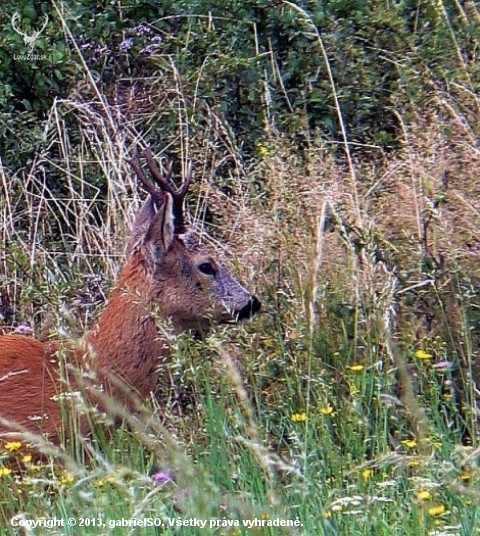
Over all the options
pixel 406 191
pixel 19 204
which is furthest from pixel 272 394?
pixel 19 204

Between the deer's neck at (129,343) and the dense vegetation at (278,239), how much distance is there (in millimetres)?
126

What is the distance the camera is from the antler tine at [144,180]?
16.5 feet

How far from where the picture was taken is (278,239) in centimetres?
550

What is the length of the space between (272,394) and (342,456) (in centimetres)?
95

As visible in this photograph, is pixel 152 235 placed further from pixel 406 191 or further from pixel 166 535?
pixel 166 535

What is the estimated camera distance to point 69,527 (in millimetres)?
3354

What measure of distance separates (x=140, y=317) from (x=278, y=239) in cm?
77

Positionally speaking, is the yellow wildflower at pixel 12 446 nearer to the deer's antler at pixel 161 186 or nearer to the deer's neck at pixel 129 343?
the deer's neck at pixel 129 343

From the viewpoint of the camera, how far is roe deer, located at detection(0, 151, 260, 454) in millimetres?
4551

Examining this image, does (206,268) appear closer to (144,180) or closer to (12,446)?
(144,180)

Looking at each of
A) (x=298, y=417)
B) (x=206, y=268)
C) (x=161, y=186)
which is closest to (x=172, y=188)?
(x=161, y=186)

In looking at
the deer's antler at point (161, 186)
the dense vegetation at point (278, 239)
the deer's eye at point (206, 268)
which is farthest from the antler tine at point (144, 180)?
the dense vegetation at point (278, 239)

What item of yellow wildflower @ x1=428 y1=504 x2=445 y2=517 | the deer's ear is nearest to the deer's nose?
the deer's ear

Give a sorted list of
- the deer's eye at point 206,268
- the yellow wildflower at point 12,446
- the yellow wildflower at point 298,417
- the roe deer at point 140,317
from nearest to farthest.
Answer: the yellow wildflower at point 298,417 < the yellow wildflower at point 12,446 < the roe deer at point 140,317 < the deer's eye at point 206,268
